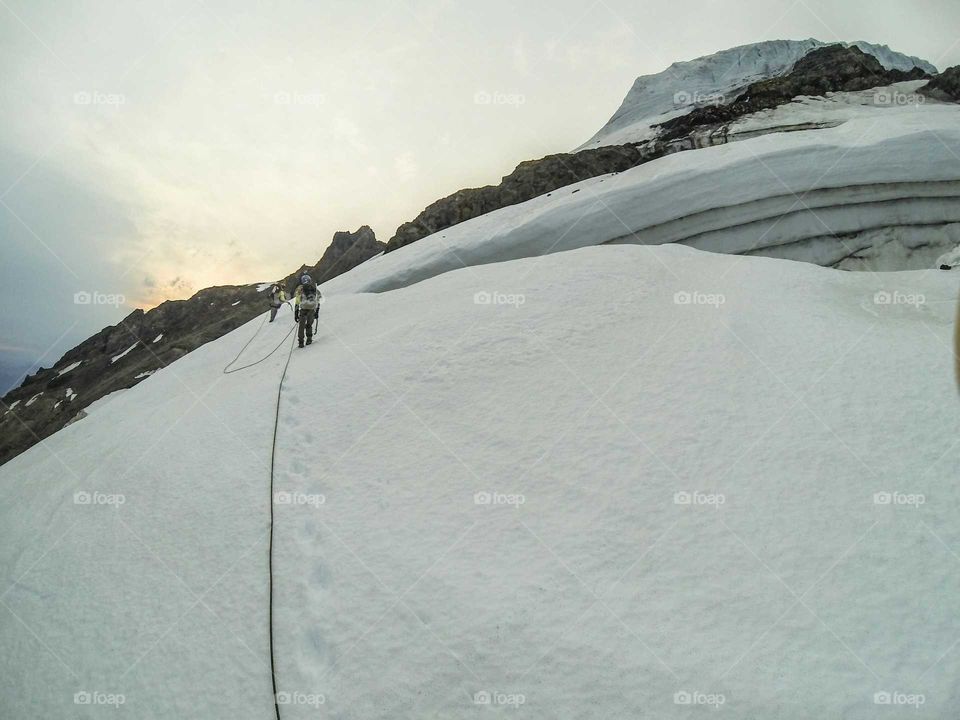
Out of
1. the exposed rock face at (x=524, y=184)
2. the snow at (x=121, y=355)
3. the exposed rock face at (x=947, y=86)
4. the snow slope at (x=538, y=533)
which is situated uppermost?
the exposed rock face at (x=524, y=184)

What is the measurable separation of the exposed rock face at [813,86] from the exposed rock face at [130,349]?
2800 cm

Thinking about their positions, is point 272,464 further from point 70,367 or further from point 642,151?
point 70,367

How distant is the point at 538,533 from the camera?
5008 mm

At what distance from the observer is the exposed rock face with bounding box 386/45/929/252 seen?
2158 cm

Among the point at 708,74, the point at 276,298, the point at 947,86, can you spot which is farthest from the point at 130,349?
the point at 708,74

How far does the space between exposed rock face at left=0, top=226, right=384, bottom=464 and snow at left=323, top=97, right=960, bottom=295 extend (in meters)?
16.6

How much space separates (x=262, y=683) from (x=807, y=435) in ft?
20.8

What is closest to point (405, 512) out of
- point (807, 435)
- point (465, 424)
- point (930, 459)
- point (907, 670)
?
point (465, 424)

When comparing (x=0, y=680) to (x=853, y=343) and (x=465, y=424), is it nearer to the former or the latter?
(x=465, y=424)

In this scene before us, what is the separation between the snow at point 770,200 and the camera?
13758mm

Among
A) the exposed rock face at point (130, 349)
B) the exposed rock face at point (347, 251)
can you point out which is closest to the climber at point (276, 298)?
the exposed rock face at point (130, 349)

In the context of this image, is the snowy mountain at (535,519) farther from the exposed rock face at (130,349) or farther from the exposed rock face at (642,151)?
the exposed rock face at (130,349)

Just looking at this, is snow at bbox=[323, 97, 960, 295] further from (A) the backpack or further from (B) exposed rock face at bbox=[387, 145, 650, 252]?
(B) exposed rock face at bbox=[387, 145, 650, 252]

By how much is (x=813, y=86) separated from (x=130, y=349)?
44.3 meters
